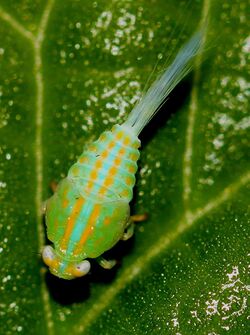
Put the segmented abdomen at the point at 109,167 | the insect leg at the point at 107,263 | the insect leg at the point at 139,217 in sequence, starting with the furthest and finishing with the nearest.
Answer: the insect leg at the point at 139,217
the insect leg at the point at 107,263
the segmented abdomen at the point at 109,167

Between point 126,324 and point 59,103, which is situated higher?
point 59,103

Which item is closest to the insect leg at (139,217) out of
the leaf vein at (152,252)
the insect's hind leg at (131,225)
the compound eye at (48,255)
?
the insect's hind leg at (131,225)

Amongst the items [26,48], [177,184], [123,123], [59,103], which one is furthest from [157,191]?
[26,48]

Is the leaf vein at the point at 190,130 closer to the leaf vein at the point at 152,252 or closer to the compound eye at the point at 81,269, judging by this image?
the leaf vein at the point at 152,252

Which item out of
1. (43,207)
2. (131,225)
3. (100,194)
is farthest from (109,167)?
(43,207)

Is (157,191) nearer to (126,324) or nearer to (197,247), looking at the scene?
(197,247)

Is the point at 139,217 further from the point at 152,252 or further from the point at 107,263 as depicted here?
the point at 107,263

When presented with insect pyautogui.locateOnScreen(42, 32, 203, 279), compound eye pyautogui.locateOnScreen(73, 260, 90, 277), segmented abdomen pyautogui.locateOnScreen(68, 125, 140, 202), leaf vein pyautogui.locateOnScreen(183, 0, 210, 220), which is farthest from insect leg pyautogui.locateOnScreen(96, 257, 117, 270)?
leaf vein pyautogui.locateOnScreen(183, 0, 210, 220)
